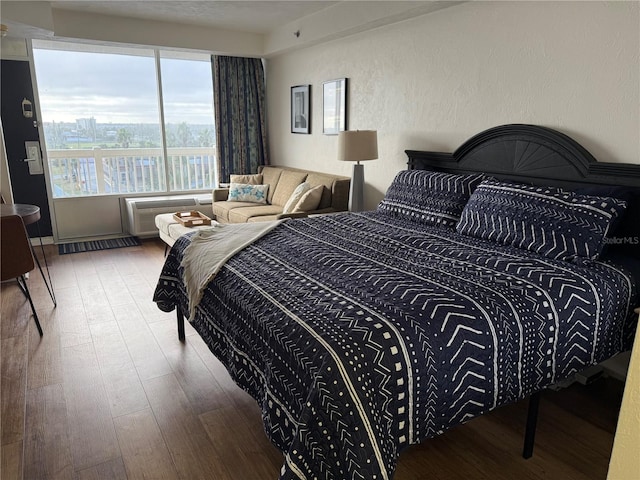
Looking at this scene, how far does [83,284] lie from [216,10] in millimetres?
2964

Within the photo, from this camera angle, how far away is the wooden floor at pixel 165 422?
1.91 m

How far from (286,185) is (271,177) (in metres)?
0.50

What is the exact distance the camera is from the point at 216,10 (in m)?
4.53

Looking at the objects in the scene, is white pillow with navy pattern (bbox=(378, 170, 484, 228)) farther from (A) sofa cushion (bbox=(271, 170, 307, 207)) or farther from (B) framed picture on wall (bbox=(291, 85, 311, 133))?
(B) framed picture on wall (bbox=(291, 85, 311, 133))

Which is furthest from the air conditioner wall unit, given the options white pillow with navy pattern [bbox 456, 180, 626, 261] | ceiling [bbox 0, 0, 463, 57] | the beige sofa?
white pillow with navy pattern [bbox 456, 180, 626, 261]

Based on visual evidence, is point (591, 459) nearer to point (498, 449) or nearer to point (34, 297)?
point (498, 449)

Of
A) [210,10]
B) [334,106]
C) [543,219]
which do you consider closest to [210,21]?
[210,10]

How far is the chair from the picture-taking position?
9.37ft

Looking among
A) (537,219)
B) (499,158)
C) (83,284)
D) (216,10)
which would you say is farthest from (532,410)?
(216,10)

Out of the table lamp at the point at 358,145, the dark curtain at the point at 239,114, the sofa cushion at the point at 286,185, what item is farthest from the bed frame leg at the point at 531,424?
the dark curtain at the point at 239,114

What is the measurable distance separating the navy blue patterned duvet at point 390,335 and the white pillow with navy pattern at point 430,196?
1.98 feet

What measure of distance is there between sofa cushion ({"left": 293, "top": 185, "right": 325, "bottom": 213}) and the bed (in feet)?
4.61

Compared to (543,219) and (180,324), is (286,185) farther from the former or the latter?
(543,219)

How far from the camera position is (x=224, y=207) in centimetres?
530
